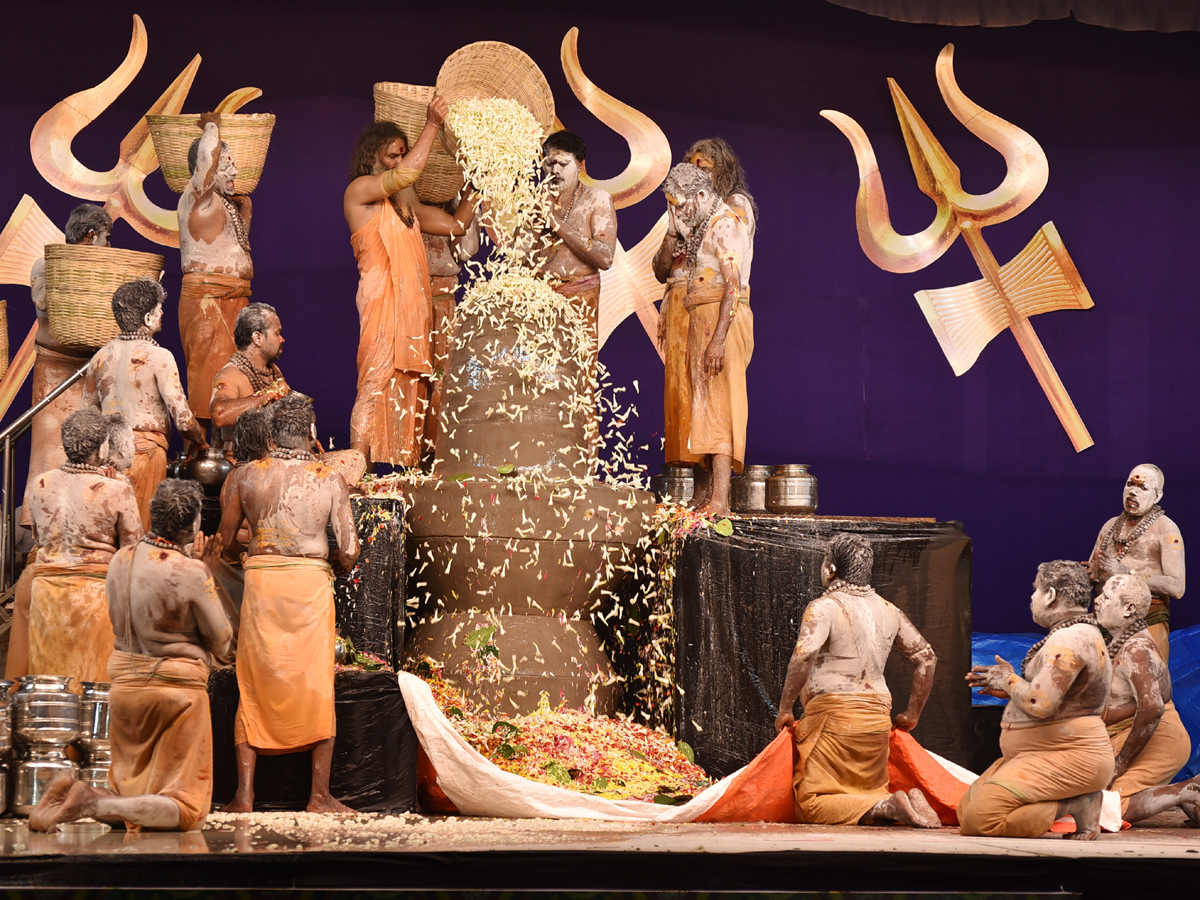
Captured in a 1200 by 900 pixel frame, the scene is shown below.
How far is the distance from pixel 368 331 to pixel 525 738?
2273 mm

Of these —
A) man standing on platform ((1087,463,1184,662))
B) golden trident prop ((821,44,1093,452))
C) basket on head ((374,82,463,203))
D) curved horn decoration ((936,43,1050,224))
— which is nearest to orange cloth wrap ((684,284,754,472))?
basket on head ((374,82,463,203))

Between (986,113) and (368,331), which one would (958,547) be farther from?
(986,113)

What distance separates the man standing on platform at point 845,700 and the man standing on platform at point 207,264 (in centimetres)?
331

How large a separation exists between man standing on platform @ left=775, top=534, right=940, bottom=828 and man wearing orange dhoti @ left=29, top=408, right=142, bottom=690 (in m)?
2.77

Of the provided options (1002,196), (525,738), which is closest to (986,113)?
(1002,196)

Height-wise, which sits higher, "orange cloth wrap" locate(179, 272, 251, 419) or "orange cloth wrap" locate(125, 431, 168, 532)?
"orange cloth wrap" locate(179, 272, 251, 419)

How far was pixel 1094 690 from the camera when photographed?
205 inches

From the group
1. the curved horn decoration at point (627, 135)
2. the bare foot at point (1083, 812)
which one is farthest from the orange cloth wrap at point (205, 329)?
the bare foot at point (1083, 812)

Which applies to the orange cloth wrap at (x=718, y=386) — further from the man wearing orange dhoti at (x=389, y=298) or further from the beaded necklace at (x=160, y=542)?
the beaded necklace at (x=160, y=542)

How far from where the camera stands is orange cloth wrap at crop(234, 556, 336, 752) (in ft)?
18.2

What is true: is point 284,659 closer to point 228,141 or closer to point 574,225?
point 574,225

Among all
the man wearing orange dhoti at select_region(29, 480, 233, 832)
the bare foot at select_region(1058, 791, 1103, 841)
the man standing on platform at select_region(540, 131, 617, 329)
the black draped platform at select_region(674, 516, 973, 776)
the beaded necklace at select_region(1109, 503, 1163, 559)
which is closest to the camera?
the man wearing orange dhoti at select_region(29, 480, 233, 832)

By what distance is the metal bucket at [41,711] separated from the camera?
5.46m

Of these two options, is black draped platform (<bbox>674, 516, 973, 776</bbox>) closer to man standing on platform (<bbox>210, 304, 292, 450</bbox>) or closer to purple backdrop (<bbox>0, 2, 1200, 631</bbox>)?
man standing on platform (<bbox>210, 304, 292, 450</bbox>)
